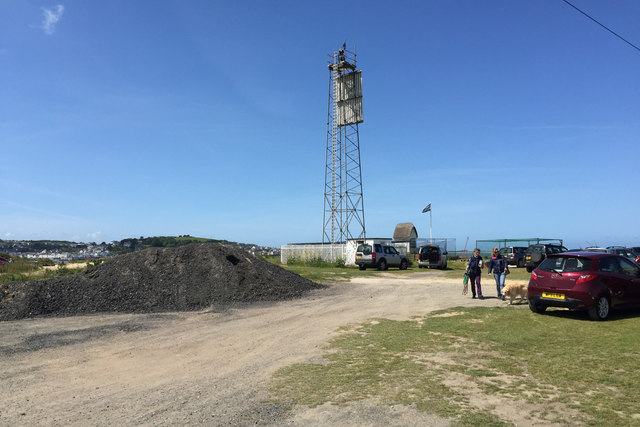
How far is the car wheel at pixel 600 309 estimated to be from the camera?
9656 millimetres

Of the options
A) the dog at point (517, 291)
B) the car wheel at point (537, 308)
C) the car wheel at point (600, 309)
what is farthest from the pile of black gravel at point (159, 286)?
the car wheel at point (600, 309)

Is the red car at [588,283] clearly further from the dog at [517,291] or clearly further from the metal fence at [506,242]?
the metal fence at [506,242]

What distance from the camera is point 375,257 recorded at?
30.2 metres

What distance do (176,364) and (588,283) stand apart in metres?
9.02

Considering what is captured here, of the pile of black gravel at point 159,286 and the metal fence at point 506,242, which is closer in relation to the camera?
the pile of black gravel at point 159,286

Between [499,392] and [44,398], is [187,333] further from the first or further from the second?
[499,392]

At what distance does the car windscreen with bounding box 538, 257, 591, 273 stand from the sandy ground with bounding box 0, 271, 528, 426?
3.21 m

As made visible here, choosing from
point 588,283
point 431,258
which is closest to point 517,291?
point 588,283

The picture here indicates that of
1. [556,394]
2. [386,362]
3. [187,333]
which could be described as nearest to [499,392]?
[556,394]

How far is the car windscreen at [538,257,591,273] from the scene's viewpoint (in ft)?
32.4

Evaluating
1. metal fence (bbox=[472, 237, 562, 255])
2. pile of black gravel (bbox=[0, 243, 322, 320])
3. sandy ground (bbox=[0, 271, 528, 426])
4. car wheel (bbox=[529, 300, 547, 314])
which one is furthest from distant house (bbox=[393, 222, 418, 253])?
car wheel (bbox=[529, 300, 547, 314])

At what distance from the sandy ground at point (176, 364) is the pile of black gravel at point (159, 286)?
104 cm

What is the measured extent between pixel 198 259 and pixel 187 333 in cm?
733

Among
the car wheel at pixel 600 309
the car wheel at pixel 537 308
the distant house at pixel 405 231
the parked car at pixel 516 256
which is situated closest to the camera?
the car wheel at pixel 600 309
